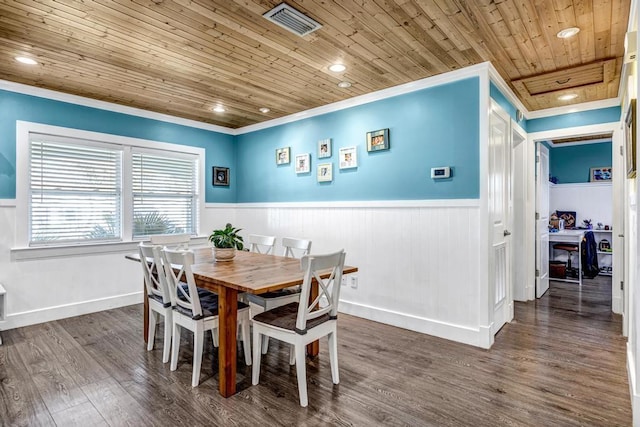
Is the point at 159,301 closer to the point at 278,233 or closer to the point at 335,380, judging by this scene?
the point at 335,380

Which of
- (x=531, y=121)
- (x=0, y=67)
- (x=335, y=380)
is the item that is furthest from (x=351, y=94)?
(x=0, y=67)

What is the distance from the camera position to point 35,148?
12.1 feet

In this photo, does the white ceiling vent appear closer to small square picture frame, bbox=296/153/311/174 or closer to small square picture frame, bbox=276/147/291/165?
small square picture frame, bbox=296/153/311/174

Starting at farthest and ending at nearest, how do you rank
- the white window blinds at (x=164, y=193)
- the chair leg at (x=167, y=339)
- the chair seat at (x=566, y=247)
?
the chair seat at (x=566, y=247)
the white window blinds at (x=164, y=193)
the chair leg at (x=167, y=339)

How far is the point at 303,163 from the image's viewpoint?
4531mm

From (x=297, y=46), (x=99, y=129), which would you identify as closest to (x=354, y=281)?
(x=297, y=46)

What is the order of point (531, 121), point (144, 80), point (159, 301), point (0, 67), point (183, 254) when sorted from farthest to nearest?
point (531, 121) < point (144, 80) < point (0, 67) < point (159, 301) < point (183, 254)

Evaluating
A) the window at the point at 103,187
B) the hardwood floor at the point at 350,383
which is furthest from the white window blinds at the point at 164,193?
the hardwood floor at the point at 350,383

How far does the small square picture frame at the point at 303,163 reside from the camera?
447 cm

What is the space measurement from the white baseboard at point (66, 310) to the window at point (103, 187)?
69cm

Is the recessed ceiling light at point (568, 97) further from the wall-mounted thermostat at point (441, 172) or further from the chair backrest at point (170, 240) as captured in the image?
the chair backrest at point (170, 240)

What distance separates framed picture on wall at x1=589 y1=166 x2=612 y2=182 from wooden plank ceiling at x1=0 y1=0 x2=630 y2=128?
3457mm

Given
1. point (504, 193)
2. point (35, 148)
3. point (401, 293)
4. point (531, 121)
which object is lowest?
point (401, 293)

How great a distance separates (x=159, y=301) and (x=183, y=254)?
783 millimetres
